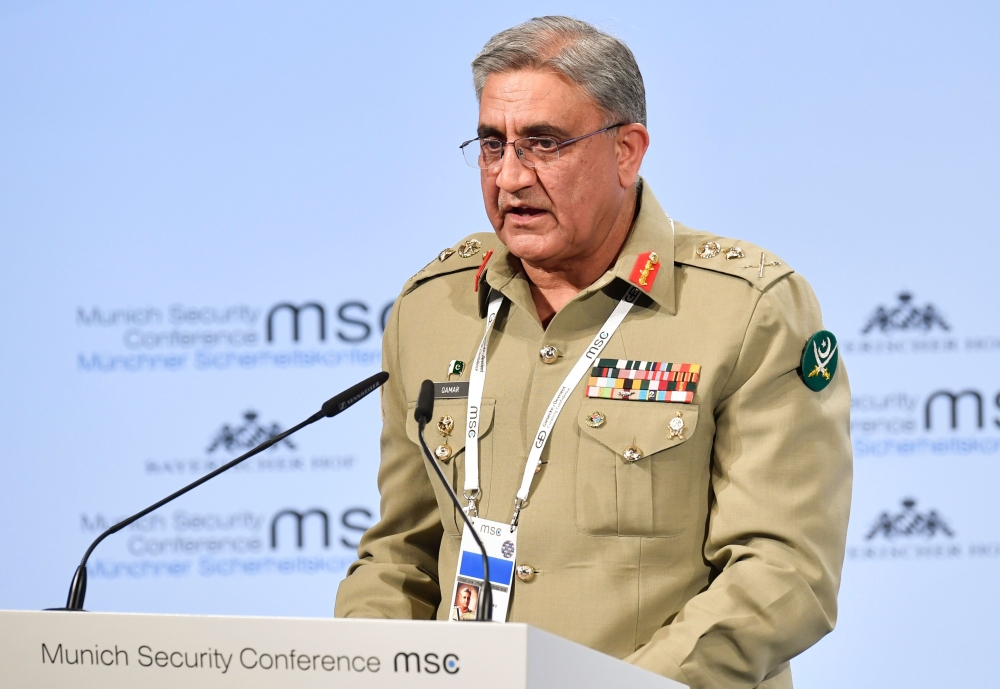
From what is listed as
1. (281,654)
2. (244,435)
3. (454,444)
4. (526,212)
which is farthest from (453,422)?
(244,435)

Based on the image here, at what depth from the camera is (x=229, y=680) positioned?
127cm

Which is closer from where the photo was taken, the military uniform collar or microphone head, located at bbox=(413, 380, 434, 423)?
microphone head, located at bbox=(413, 380, 434, 423)

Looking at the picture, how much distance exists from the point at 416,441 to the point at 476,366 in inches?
7.1

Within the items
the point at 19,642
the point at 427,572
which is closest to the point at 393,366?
the point at 427,572

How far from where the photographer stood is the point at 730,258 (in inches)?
82.6

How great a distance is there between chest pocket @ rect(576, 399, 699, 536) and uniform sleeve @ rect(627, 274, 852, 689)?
0.06 metres

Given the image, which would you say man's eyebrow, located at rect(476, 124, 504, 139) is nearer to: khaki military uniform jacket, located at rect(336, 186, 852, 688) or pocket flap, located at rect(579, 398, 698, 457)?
khaki military uniform jacket, located at rect(336, 186, 852, 688)

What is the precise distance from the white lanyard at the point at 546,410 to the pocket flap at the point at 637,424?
51 millimetres

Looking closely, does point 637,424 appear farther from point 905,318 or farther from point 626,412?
point 905,318

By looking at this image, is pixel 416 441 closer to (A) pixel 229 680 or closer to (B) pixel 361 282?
(A) pixel 229 680

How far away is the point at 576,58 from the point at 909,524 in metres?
1.85

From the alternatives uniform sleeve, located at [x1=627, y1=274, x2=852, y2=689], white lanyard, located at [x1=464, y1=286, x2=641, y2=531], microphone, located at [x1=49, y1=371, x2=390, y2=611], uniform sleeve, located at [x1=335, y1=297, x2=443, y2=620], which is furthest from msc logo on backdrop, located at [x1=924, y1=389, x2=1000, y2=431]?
microphone, located at [x1=49, y1=371, x2=390, y2=611]

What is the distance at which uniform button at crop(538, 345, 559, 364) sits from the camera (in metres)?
2.09

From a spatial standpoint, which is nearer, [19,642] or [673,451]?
[19,642]
